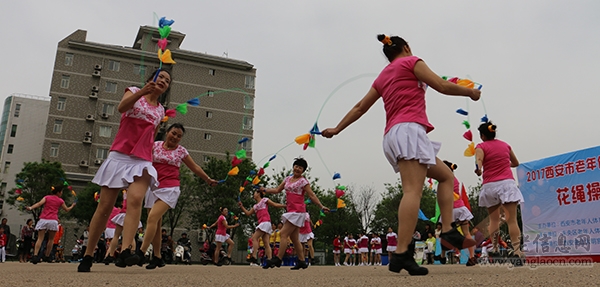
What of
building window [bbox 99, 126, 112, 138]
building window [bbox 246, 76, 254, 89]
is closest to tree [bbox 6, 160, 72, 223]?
building window [bbox 99, 126, 112, 138]

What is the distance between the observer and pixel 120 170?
4746mm

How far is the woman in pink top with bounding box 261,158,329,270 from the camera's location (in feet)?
26.7

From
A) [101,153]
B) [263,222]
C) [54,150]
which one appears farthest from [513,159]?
[54,150]

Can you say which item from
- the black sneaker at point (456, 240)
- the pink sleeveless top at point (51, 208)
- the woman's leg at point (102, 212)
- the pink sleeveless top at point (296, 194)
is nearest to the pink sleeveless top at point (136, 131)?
the woman's leg at point (102, 212)

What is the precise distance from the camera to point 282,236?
322 inches

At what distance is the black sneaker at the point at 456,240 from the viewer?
11.8 ft

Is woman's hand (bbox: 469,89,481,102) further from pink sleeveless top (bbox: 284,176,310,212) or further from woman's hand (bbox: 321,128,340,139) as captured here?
pink sleeveless top (bbox: 284,176,310,212)

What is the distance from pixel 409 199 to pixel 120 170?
9.61ft

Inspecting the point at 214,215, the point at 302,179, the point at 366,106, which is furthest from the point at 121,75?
the point at 366,106

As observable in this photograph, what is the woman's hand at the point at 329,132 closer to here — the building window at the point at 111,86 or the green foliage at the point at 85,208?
the green foliage at the point at 85,208

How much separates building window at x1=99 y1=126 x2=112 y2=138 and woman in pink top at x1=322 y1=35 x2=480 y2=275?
4503 centimetres

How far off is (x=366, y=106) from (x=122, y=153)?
2572 mm

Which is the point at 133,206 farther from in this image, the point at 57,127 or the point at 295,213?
the point at 57,127

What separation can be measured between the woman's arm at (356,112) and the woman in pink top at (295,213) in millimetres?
3718
